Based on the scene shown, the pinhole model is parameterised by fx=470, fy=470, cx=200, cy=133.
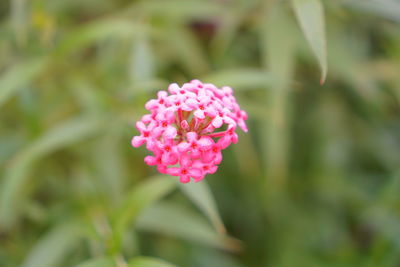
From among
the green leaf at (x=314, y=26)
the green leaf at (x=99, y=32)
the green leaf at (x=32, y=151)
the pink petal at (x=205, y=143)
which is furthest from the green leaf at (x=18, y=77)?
the green leaf at (x=314, y=26)

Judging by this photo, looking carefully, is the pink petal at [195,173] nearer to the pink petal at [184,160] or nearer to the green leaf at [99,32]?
the pink petal at [184,160]

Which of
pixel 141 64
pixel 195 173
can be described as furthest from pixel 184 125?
pixel 141 64

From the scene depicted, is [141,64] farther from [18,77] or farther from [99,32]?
[18,77]

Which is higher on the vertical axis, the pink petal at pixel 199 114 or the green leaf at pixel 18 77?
the green leaf at pixel 18 77

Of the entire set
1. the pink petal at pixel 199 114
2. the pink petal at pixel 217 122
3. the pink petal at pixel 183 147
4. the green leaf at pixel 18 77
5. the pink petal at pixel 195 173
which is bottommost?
the pink petal at pixel 195 173

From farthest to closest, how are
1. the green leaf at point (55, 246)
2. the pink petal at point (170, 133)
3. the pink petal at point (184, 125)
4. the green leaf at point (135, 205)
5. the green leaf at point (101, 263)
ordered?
1. the green leaf at point (55, 246)
2. the green leaf at point (135, 205)
3. the green leaf at point (101, 263)
4. the pink petal at point (184, 125)
5. the pink petal at point (170, 133)

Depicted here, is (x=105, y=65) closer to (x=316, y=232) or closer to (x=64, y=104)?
(x=64, y=104)

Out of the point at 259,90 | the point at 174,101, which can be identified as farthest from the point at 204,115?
the point at 259,90
